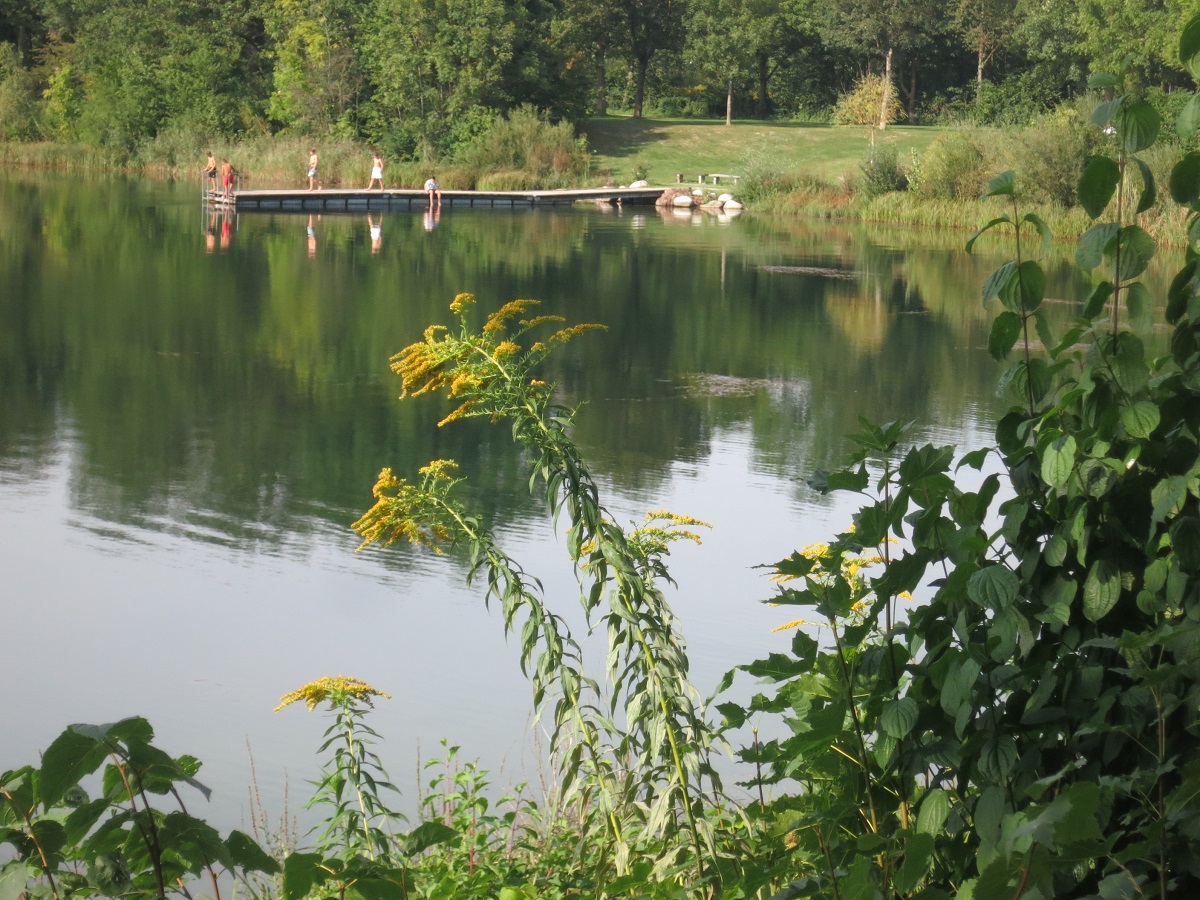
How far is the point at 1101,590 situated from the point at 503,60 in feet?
145

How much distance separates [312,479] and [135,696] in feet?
10.8

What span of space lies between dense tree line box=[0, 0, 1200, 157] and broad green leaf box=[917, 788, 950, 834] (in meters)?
37.7

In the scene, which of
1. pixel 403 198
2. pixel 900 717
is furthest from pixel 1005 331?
pixel 403 198

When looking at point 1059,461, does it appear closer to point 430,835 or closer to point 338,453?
point 430,835

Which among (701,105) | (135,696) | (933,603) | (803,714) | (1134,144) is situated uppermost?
(701,105)

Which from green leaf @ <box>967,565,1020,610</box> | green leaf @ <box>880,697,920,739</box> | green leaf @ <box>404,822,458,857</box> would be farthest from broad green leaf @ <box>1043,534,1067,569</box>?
green leaf @ <box>404,822,458,857</box>

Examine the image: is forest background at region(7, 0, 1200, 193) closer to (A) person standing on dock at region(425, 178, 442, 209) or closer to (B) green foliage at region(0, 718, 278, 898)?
(A) person standing on dock at region(425, 178, 442, 209)

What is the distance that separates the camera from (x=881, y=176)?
3334cm

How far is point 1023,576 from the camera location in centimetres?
192

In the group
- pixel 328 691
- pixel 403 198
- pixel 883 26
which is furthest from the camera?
pixel 883 26

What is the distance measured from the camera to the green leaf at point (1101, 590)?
183cm

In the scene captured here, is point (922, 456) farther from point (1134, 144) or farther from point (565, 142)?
point (565, 142)

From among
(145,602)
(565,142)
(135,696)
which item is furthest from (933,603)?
(565,142)

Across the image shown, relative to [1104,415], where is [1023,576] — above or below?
below
